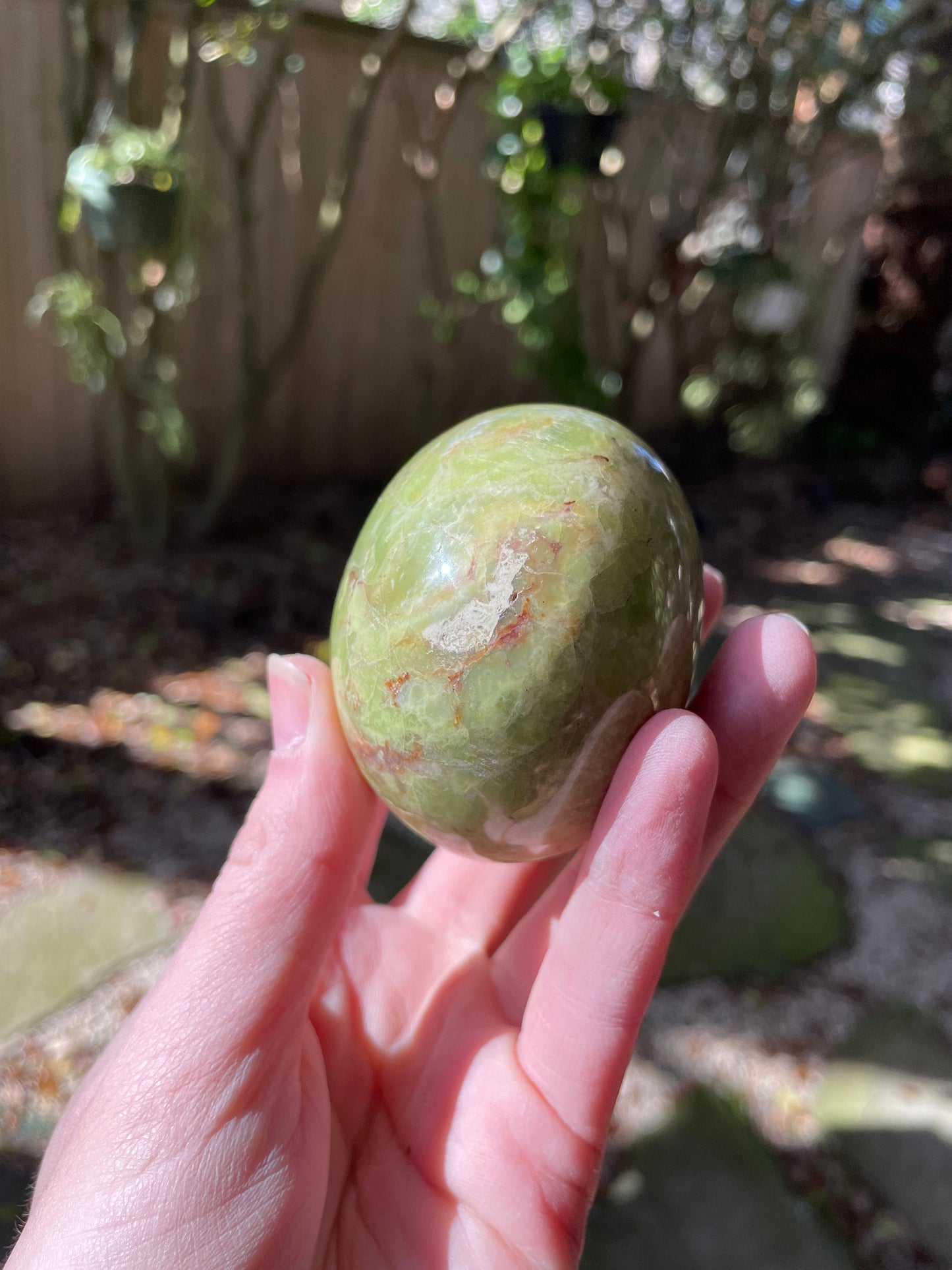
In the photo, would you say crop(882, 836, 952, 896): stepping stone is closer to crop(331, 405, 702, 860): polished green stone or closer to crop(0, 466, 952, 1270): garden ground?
crop(0, 466, 952, 1270): garden ground

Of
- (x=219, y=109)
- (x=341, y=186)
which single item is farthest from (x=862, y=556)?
(x=219, y=109)

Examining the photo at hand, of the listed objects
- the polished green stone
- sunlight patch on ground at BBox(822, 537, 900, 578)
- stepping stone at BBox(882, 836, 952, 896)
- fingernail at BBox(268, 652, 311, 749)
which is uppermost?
the polished green stone

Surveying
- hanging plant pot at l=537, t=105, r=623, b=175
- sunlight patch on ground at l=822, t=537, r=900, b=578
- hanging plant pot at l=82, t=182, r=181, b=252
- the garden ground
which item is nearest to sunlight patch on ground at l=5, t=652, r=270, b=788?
the garden ground

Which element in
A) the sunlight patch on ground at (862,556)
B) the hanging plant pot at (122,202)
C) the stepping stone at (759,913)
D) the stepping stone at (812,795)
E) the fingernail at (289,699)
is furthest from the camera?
the sunlight patch on ground at (862,556)

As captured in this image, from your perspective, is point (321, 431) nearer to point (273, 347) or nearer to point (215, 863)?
point (273, 347)

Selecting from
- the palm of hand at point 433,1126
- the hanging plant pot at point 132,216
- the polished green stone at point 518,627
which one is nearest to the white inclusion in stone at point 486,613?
the polished green stone at point 518,627

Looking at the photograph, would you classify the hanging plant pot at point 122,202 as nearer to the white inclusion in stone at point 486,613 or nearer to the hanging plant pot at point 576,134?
the hanging plant pot at point 576,134
